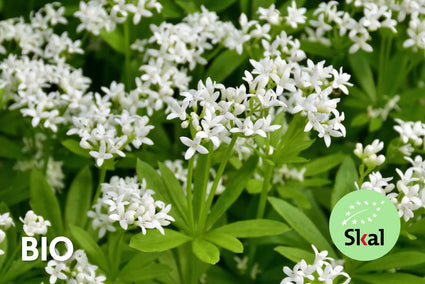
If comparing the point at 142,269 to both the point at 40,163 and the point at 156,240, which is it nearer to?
the point at 156,240

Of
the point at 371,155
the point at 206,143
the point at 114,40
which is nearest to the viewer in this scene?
the point at 206,143

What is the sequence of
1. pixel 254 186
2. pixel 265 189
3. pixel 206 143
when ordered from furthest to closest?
pixel 254 186
pixel 265 189
pixel 206 143

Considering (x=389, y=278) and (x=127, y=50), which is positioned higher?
(x=127, y=50)

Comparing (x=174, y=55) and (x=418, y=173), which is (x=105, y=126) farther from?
(x=418, y=173)

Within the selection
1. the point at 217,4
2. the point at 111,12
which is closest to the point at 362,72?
the point at 217,4

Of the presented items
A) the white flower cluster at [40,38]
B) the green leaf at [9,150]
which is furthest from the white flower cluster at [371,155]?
the green leaf at [9,150]

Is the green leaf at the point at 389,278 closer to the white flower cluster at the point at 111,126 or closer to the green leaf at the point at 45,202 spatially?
the white flower cluster at the point at 111,126

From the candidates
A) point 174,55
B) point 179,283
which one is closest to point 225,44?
point 174,55
